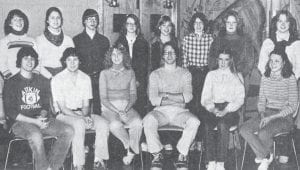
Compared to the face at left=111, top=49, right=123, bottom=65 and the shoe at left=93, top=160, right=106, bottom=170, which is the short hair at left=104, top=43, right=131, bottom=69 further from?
the shoe at left=93, top=160, right=106, bottom=170

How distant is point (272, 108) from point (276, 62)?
0.39m

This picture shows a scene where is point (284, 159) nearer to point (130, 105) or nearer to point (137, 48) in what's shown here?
point (130, 105)

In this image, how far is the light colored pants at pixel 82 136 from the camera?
12.6 ft

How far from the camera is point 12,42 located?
4324 mm

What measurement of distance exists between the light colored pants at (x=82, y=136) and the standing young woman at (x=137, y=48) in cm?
82

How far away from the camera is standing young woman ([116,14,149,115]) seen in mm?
4653

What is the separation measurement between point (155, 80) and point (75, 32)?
66.5 inches

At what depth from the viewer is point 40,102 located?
3.91 meters

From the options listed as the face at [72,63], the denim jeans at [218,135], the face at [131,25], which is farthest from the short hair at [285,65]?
the face at [72,63]

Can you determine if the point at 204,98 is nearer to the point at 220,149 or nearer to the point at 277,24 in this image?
the point at 220,149

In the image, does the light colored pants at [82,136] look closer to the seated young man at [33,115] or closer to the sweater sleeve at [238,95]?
the seated young man at [33,115]

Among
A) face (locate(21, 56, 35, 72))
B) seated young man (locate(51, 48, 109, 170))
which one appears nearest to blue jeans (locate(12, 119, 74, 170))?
seated young man (locate(51, 48, 109, 170))

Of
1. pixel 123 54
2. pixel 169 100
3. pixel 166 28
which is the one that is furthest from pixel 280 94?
pixel 123 54

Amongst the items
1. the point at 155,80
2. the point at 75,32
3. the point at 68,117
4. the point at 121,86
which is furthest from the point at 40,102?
the point at 75,32
